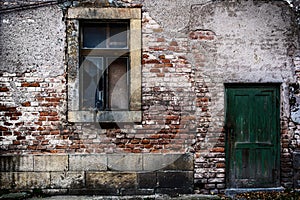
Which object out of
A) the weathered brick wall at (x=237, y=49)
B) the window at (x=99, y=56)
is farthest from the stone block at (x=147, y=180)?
the window at (x=99, y=56)

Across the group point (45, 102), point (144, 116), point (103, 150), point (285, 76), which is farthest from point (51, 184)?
point (285, 76)

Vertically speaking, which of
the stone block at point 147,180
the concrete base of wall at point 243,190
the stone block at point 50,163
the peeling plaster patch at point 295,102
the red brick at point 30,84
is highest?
the red brick at point 30,84

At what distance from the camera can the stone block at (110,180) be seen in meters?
5.39

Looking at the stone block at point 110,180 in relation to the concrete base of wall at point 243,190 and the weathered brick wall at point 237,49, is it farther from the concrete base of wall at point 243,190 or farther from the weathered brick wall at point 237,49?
the concrete base of wall at point 243,190

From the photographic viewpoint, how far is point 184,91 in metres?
5.49

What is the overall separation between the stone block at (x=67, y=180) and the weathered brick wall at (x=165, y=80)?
0.02m

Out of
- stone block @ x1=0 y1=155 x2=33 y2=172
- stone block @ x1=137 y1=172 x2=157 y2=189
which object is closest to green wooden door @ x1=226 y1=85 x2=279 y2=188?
stone block @ x1=137 y1=172 x2=157 y2=189

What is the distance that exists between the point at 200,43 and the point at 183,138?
5.34 ft

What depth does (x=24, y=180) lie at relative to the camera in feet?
17.5

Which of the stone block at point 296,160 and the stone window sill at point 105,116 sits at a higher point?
the stone window sill at point 105,116

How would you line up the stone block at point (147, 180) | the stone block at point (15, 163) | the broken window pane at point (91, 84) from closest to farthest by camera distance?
the stone block at point (15, 163), the stone block at point (147, 180), the broken window pane at point (91, 84)

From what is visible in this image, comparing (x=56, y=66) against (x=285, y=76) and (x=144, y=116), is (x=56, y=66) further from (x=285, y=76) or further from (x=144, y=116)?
(x=285, y=76)

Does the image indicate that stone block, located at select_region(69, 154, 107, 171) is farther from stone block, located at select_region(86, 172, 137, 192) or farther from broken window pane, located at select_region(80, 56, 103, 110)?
broken window pane, located at select_region(80, 56, 103, 110)

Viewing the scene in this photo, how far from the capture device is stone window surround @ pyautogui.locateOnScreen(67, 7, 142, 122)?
5.38 meters
